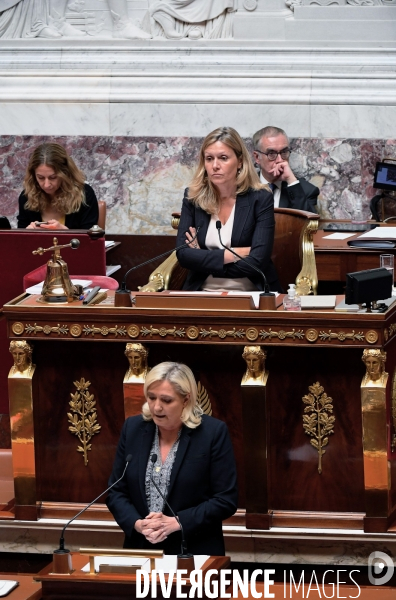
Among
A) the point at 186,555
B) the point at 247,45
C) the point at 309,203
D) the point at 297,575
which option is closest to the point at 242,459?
the point at 297,575

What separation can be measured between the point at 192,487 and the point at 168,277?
1.62 metres

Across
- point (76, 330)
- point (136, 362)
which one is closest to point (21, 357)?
point (76, 330)

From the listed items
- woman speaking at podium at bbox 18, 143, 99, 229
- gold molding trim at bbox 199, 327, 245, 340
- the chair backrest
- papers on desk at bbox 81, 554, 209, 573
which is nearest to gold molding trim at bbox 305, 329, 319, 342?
gold molding trim at bbox 199, 327, 245, 340

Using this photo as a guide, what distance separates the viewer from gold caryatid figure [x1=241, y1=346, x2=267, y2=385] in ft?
15.8

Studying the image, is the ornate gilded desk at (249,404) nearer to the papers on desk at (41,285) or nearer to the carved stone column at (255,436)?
the carved stone column at (255,436)

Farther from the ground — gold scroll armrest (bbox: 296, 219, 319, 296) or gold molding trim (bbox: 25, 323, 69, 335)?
gold scroll armrest (bbox: 296, 219, 319, 296)

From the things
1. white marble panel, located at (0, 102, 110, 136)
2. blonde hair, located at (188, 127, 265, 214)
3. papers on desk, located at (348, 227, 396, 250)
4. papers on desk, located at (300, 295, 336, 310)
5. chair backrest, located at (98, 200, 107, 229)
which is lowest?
papers on desk, located at (300, 295, 336, 310)

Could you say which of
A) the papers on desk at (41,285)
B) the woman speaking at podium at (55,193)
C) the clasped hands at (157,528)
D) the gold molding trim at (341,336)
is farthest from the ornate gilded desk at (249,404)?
the woman speaking at podium at (55,193)

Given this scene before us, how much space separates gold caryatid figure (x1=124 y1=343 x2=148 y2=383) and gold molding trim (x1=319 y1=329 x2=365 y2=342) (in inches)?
27.6

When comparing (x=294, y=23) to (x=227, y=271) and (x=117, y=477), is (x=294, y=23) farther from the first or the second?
(x=117, y=477)

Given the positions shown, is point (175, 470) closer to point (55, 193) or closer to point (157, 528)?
point (157, 528)

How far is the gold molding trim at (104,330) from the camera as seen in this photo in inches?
194

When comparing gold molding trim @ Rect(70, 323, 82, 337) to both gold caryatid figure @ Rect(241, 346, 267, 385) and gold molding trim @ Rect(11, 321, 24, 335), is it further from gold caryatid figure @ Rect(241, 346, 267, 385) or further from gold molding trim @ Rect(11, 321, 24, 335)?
gold caryatid figure @ Rect(241, 346, 267, 385)

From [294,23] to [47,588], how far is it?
5.03 m
